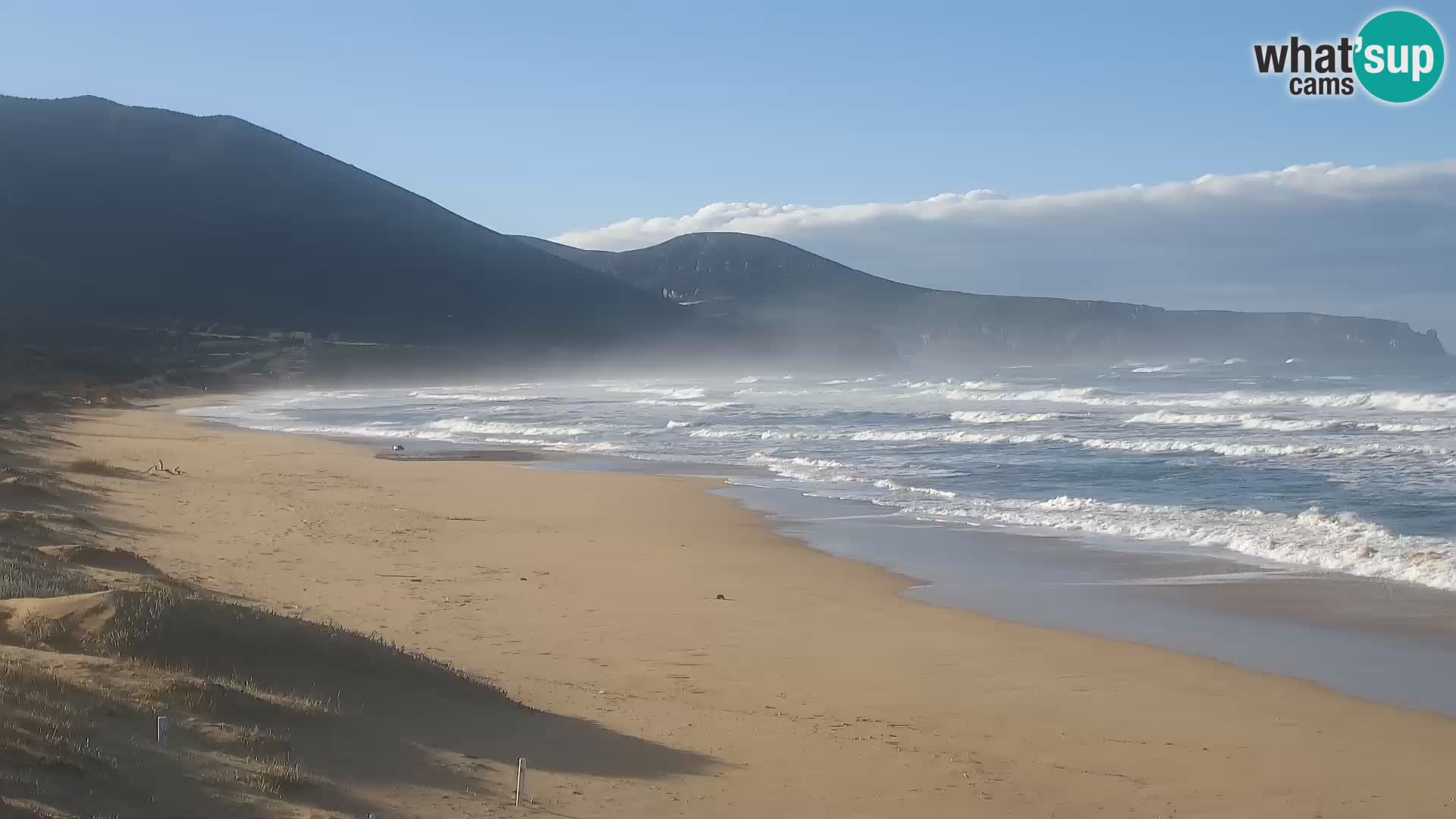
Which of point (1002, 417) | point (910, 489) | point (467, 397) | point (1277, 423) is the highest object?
point (467, 397)

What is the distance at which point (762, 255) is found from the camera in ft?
561

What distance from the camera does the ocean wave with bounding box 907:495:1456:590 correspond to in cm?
1139

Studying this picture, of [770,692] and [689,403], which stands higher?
[689,403]

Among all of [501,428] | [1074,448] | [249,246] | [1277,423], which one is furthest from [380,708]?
[249,246]

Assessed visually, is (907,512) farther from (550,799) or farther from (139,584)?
(550,799)

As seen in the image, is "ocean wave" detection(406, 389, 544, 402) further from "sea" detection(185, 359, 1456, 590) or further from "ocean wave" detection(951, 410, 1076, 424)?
"ocean wave" detection(951, 410, 1076, 424)

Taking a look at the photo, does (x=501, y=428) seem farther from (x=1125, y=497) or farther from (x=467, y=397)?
(x=467, y=397)

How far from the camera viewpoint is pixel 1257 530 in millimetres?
13633

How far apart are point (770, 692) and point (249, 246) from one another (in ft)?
418

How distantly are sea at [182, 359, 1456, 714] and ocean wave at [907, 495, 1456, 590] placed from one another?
0.05 m

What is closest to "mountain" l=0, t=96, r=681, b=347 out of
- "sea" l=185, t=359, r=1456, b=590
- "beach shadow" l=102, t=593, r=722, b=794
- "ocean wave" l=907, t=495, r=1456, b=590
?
"sea" l=185, t=359, r=1456, b=590

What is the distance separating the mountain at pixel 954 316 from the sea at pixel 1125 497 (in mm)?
91882

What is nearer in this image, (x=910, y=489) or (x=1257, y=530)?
(x=1257, y=530)

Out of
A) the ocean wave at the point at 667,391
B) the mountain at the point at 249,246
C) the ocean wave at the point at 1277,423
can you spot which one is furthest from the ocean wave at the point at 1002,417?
the mountain at the point at 249,246
